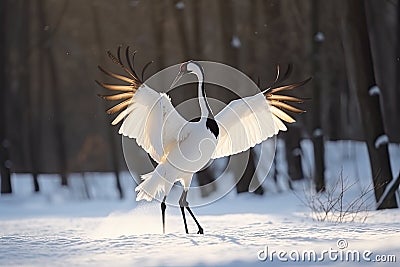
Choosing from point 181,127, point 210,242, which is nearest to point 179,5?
point 181,127

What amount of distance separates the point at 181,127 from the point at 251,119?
1028 mm

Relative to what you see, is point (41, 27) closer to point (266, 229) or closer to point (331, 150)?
point (331, 150)

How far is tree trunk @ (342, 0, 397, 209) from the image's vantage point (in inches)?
538

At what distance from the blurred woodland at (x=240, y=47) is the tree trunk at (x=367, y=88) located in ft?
0.06

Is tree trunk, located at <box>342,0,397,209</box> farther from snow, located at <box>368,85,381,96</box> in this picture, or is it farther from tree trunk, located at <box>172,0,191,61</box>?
tree trunk, located at <box>172,0,191,61</box>

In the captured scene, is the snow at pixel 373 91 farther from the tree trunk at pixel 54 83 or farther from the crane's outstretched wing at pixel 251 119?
the tree trunk at pixel 54 83

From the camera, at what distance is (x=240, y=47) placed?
69.6 ft

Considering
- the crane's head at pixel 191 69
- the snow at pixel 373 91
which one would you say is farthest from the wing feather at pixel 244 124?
the snow at pixel 373 91

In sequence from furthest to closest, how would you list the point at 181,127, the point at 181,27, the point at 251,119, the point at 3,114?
the point at 3,114 < the point at 181,27 < the point at 251,119 < the point at 181,127

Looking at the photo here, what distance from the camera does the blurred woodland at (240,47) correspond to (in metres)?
13.9

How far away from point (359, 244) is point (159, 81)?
17767 millimetres

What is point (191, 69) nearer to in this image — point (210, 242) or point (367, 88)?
point (210, 242)

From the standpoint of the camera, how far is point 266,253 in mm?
7262

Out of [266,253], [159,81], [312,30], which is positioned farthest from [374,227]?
[159,81]
